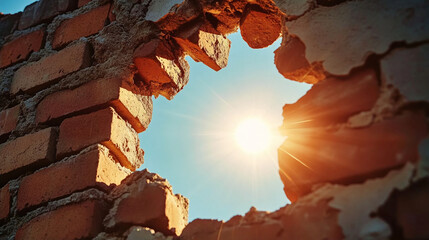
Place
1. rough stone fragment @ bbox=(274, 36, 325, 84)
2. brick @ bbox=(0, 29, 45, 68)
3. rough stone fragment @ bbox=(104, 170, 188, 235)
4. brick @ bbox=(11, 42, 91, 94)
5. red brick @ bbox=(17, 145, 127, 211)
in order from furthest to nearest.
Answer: brick @ bbox=(0, 29, 45, 68), brick @ bbox=(11, 42, 91, 94), red brick @ bbox=(17, 145, 127, 211), rough stone fragment @ bbox=(104, 170, 188, 235), rough stone fragment @ bbox=(274, 36, 325, 84)

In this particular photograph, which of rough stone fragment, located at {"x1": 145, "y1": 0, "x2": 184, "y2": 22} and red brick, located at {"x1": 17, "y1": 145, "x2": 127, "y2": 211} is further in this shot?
rough stone fragment, located at {"x1": 145, "y1": 0, "x2": 184, "y2": 22}

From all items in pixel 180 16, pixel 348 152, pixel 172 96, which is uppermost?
pixel 180 16

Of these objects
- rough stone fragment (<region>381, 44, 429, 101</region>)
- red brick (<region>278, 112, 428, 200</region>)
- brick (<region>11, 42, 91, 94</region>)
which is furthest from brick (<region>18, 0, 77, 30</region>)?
rough stone fragment (<region>381, 44, 429, 101</region>)

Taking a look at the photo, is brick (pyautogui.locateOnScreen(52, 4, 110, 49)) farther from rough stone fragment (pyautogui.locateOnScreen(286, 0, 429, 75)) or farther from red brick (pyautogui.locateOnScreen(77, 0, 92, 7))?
rough stone fragment (pyautogui.locateOnScreen(286, 0, 429, 75))

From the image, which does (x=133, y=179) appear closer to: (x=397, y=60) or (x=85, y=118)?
(x=85, y=118)

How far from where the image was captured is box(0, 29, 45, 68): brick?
216 centimetres

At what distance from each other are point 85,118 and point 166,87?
0.43m

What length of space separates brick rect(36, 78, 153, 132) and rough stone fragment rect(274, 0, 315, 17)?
780mm

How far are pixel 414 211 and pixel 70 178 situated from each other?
122 centimetres

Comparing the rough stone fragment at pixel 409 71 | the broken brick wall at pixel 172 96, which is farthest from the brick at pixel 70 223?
the rough stone fragment at pixel 409 71

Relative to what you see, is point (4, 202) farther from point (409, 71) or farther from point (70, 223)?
point (409, 71)

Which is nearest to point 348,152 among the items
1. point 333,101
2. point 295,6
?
point 333,101

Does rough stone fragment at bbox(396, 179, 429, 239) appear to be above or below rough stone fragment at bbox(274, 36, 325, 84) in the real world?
below

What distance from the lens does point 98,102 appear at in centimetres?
173
